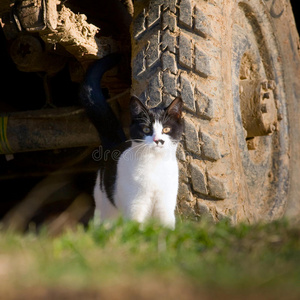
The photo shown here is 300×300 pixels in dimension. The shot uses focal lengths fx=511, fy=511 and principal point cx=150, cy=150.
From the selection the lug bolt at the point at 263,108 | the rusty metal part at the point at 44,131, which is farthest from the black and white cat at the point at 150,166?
the lug bolt at the point at 263,108

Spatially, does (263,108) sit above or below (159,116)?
above

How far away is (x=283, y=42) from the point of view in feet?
10.6

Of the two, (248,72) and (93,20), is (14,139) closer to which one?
(93,20)

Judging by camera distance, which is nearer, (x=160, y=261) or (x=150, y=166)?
(x=160, y=261)

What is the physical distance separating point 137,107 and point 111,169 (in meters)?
0.40

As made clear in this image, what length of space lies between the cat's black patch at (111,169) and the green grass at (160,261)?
76cm

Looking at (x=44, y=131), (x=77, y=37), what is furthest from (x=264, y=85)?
(x=44, y=131)

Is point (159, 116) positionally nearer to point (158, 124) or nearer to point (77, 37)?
point (158, 124)

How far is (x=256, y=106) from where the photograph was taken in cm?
264

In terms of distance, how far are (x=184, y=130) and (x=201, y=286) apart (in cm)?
122

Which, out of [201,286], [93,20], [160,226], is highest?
[93,20]

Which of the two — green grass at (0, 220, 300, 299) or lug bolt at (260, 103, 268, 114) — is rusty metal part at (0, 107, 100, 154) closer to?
lug bolt at (260, 103, 268, 114)

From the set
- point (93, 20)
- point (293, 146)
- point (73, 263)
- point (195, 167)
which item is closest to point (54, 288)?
point (73, 263)

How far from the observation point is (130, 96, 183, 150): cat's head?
7.10 ft
